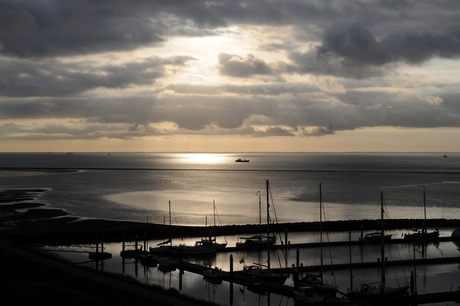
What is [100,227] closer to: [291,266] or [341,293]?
[291,266]

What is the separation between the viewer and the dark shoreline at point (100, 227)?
7581 cm

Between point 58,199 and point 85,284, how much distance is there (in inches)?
4278

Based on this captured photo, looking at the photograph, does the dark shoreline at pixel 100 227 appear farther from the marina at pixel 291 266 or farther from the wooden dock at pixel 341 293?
the wooden dock at pixel 341 293

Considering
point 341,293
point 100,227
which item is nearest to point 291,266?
point 341,293

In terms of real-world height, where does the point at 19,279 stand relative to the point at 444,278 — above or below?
above

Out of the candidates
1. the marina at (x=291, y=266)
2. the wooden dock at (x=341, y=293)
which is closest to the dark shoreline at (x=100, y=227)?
the marina at (x=291, y=266)

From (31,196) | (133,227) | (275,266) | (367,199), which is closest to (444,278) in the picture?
(275,266)

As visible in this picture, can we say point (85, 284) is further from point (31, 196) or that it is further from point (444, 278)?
point (31, 196)

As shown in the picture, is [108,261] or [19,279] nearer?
[19,279]

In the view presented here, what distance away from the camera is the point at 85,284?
38.6 metres

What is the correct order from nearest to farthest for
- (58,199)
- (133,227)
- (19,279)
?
(19,279) < (133,227) < (58,199)

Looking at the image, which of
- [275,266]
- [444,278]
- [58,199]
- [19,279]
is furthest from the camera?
[58,199]

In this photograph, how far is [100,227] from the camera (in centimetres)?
8781

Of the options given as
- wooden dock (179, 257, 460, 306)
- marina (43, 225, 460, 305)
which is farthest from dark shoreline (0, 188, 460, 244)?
wooden dock (179, 257, 460, 306)
